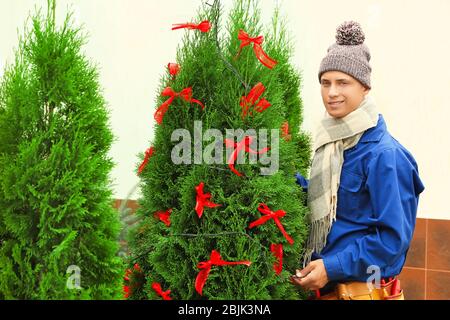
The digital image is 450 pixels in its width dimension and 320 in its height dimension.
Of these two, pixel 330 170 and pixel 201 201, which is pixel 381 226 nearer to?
pixel 330 170

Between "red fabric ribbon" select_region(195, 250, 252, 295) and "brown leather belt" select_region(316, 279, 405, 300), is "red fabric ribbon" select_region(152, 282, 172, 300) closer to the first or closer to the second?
"red fabric ribbon" select_region(195, 250, 252, 295)

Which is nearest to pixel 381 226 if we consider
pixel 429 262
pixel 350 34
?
pixel 350 34

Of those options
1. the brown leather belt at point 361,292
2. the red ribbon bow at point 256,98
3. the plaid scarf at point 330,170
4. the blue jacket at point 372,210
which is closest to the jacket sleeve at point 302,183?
the plaid scarf at point 330,170

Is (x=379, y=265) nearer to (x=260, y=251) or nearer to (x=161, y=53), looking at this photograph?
(x=260, y=251)

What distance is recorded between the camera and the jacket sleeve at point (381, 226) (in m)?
1.78

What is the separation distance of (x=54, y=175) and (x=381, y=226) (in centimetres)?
Result: 111

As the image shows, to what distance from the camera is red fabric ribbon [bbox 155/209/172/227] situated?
171 cm

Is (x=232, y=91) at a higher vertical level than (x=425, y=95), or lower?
lower

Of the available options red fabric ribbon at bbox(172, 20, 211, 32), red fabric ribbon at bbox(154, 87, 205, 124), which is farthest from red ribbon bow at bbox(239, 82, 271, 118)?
red fabric ribbon at bbox(172, 20, 211, 32)

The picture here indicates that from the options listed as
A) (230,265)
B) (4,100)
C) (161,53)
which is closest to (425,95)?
(161,53)
